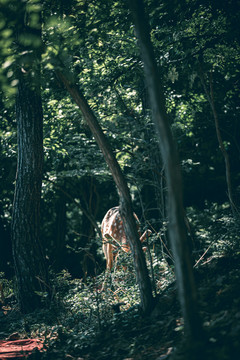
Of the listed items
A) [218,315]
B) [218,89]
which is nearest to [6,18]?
[218,315]

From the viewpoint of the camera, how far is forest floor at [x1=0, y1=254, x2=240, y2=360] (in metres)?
3.27

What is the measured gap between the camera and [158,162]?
777cm

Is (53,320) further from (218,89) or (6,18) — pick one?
(218,89)

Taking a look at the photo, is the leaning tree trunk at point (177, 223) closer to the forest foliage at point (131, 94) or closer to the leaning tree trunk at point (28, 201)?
the forest foliage at point (131, 94)

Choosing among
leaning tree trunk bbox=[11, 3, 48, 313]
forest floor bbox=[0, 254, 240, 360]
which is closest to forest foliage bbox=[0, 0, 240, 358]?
leaning tree trunk bbox=[11, 3, 48, 313]

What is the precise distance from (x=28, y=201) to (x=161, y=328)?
3998 mm

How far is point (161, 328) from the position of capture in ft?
13.2

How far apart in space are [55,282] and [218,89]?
632 cm

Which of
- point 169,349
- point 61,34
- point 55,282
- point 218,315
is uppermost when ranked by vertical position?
point 61,34

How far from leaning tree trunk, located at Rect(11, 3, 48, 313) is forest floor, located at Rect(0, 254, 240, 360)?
1523mm

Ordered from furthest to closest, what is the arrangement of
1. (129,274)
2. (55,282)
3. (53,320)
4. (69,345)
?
1. (55,282)
2. (129,274)
3. (53,320)
4. (69,345)

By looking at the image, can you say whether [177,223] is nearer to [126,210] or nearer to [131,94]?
[126,210]

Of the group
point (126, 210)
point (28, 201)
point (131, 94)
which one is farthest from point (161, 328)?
point (131, 94)

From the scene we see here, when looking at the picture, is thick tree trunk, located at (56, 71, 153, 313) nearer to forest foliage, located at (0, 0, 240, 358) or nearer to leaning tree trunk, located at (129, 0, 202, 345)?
forest foliage, located at (0, 0, 240, 358)
